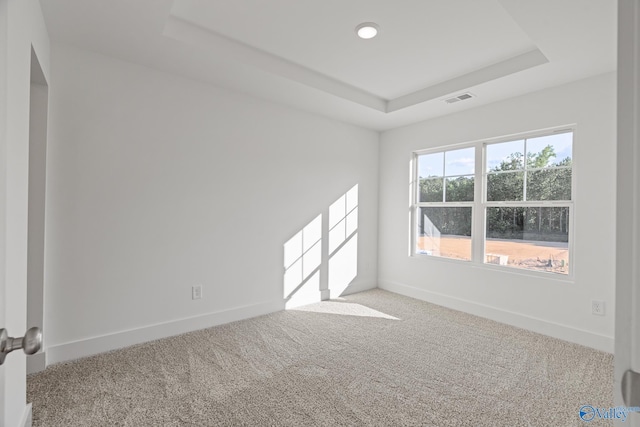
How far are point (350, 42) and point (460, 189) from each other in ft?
7.86

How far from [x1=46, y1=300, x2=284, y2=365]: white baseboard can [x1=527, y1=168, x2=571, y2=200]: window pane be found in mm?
3163

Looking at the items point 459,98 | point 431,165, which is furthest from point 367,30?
point 431,165

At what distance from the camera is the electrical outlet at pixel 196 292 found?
3.13 m

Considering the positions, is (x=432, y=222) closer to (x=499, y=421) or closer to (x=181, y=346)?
(x=499, y=421)

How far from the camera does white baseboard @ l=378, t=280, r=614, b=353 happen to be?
9.42ft

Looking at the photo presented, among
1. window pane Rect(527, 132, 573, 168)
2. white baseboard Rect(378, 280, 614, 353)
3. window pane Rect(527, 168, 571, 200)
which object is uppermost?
window pane Rect(527, 132, 573, 168)

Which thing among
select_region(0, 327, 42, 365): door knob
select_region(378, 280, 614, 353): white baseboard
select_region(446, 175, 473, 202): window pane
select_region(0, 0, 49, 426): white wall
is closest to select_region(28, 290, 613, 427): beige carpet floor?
select_region(378, 280, 614, 353): white baseboard

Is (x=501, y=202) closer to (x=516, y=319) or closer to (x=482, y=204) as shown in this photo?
(x=482, y=204)

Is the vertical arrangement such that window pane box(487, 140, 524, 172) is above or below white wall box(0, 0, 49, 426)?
above

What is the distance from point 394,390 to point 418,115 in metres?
3.26

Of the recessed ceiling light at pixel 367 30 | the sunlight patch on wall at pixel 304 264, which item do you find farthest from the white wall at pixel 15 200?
the sunlight patch on wall at pixel 304 264

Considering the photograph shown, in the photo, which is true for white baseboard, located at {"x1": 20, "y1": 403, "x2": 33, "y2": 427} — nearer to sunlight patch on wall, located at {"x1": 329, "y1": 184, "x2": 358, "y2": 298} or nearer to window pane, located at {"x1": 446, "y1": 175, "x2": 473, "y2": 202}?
sunlight patch on wall, located at {"x1": 329, "y1": 184, "x2": 358, "y2": 298}

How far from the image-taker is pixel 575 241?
304 centimetres

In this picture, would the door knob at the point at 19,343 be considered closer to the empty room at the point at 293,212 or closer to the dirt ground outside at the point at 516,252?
the empty room at the point at 293,212
